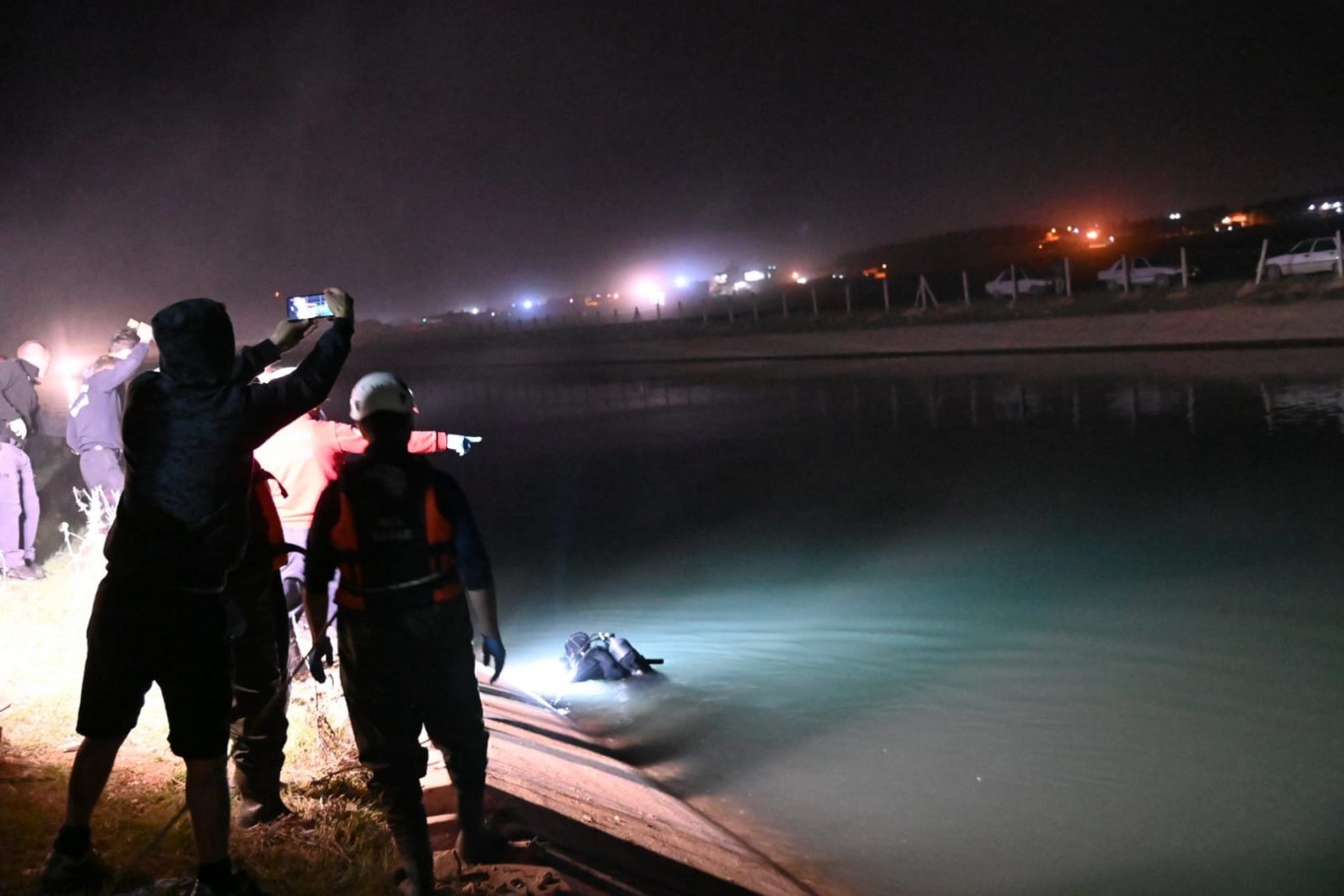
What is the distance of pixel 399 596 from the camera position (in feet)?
12.5

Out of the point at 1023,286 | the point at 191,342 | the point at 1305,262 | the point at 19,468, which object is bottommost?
the point at 19,468

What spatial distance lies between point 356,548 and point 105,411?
621 centimetres

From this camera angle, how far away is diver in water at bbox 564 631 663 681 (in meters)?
8.70

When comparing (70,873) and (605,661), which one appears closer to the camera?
(70,873)

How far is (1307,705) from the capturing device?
7.06m

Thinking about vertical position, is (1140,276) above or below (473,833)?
above

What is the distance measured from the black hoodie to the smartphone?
0.50 m

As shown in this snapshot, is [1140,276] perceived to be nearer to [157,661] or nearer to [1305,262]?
[1305,262]

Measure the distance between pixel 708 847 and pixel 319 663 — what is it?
2217 mm

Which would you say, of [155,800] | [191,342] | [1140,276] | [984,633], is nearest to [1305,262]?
[1140,276]

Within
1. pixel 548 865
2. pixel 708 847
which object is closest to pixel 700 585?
pixel 708 847

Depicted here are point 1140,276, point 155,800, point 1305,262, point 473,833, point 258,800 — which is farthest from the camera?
point 1140,276

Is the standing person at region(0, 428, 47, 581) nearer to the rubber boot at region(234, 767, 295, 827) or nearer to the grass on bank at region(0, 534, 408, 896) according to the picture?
the grass on bank at region(0, 534, 408, 896)

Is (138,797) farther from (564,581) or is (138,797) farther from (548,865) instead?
(564,581)
